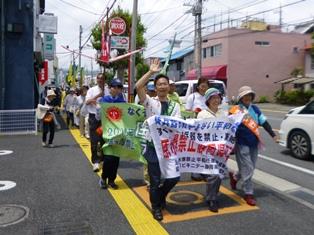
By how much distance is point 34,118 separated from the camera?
11.7 metres

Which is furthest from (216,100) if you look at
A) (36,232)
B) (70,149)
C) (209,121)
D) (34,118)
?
(34,118)

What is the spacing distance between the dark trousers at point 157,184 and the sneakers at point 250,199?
1.20 metres

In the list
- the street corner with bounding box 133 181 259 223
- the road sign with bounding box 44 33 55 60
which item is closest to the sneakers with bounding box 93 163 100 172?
the street corner with bounding box 133 181 259 223

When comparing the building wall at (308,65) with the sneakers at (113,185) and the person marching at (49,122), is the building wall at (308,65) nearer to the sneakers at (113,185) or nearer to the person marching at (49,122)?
the person marching at (49,122)

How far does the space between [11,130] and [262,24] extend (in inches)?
1317

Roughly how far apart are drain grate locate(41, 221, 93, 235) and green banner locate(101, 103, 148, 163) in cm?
139

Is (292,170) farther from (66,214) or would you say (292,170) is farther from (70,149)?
(70,149)

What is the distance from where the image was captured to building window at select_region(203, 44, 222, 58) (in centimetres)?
3706

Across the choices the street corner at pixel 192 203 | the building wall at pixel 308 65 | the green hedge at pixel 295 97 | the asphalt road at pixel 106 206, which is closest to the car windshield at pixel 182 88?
the asphalt road at pixel 106 206

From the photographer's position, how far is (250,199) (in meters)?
5.05

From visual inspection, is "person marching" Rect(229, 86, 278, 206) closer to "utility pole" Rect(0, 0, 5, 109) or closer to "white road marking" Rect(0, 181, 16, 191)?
"white road marking" Rect(0, 181, 16, 191)

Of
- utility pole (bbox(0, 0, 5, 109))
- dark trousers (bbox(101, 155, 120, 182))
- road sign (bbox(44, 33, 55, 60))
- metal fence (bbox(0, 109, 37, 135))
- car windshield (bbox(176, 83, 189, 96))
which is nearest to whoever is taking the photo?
dark trousers (bbox(101, 155, 120, 182))

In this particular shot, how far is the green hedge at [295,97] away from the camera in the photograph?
3166 centimetres

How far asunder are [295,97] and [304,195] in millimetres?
28777
